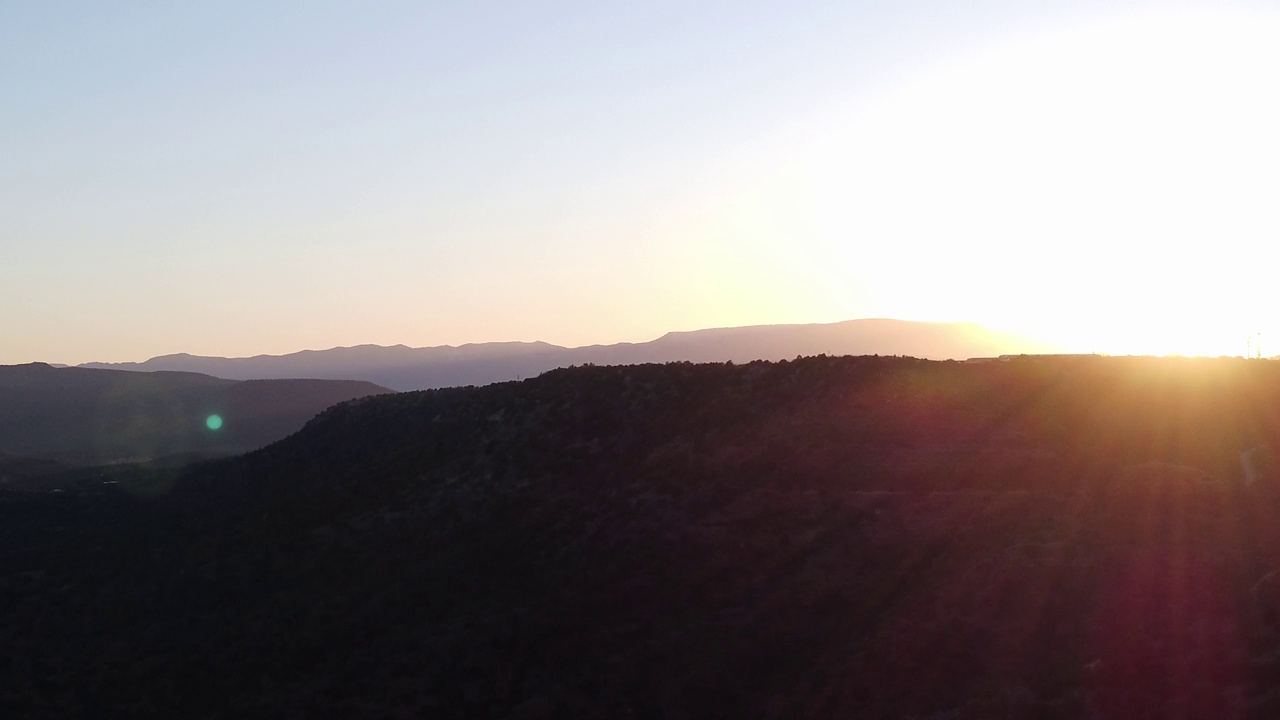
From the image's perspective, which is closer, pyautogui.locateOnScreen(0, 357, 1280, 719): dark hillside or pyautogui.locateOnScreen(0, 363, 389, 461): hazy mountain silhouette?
pyautogui.locateOnScreen(0, 357, 1280, 719): dark hillside

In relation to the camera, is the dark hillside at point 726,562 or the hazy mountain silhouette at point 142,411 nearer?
the dark hillside at point 726,562

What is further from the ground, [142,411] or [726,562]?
[142,411]

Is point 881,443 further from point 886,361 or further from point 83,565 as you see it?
point 83,565

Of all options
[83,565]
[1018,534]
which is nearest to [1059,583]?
[1018,534]

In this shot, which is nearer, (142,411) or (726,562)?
(726,562)
